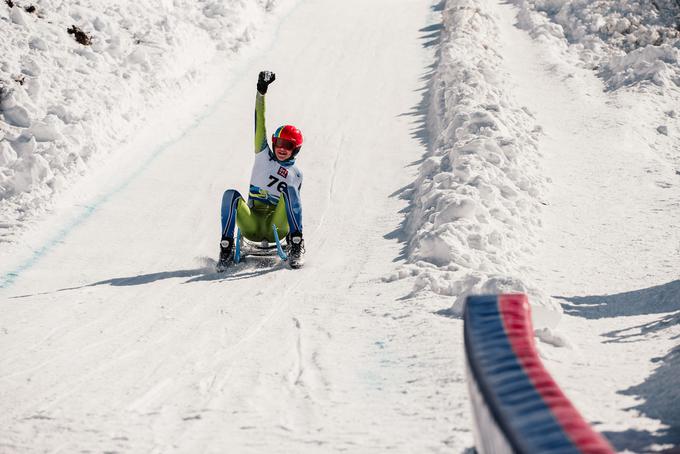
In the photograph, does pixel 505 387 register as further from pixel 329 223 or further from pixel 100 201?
pixel 100 201

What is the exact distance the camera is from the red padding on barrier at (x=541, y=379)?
2432 millimetres

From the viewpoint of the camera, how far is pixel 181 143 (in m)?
12.0

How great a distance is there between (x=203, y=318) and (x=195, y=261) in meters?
1.77

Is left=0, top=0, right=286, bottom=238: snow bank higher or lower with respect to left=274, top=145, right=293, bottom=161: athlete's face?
higher

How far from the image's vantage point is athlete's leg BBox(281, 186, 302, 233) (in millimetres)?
7785

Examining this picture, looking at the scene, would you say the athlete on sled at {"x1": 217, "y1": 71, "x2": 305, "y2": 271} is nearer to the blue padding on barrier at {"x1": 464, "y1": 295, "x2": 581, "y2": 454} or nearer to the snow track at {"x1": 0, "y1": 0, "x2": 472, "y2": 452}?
the snow track at {"x1": 0, "y1": 0, "x2": 472, "y2": 452}

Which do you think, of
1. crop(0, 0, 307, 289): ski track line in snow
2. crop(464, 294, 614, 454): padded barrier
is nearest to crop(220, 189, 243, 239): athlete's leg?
crop(0, 0, 307, 289): ski track line in snow

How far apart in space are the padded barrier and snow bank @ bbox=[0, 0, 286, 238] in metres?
6.84

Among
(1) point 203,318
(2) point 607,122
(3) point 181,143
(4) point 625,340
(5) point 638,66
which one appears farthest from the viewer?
(5) point 638,66

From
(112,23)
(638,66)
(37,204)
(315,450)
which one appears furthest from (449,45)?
(315,450)

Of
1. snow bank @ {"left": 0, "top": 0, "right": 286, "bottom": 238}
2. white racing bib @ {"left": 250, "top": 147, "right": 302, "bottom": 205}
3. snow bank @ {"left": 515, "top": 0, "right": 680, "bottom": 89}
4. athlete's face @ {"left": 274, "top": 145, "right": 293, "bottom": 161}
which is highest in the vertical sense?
snow bank @ {"left": 515, "top": 0, "right": 680, "bottom": 89}

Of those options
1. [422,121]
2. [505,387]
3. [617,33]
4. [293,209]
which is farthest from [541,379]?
[617,33]

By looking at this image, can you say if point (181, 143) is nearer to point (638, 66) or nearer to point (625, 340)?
point (625, 340)

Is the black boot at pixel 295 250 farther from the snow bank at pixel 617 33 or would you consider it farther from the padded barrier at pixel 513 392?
the snow bank at pixel 617 33
